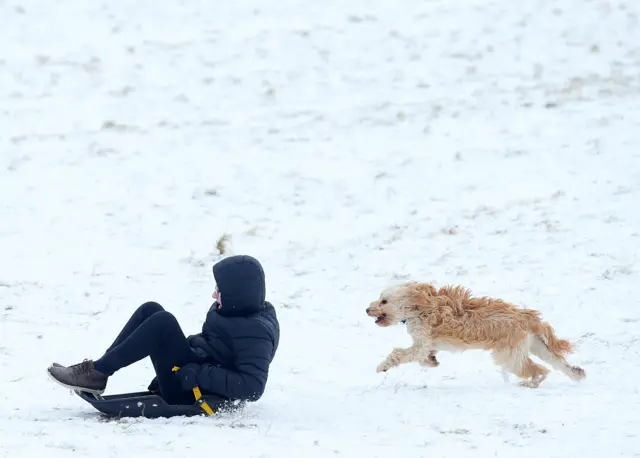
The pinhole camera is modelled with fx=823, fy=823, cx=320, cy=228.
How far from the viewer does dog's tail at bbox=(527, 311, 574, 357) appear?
Answer: 6457 mm

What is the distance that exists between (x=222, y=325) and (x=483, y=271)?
4.97 metres

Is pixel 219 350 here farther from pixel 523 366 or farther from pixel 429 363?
pixel 523 366

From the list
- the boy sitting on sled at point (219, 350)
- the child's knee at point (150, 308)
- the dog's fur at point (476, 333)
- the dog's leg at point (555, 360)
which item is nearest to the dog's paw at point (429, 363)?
the dog's fur at point (476, 333)

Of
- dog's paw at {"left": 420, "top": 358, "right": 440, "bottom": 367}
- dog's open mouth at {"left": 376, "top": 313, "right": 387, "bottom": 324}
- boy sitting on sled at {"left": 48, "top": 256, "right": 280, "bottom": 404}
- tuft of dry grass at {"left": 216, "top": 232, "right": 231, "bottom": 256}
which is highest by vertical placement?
boy sitting on sled at {"left": 48, "top": 256, "right": 280, "bottom": 404}

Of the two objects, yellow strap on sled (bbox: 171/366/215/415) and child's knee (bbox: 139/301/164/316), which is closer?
yellow strap on sled (bbox: 171/366/215/415)

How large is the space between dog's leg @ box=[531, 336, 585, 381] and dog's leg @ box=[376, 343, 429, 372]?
87 cm

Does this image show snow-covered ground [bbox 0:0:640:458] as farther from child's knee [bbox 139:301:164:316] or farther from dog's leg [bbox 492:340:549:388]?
child's knee [bbox 139:301:164:316]

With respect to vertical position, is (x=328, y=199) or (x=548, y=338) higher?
(x=548, y=338)

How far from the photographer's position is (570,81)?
15.8 metres

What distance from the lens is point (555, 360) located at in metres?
6.45

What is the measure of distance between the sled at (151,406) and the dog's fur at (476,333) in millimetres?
1670

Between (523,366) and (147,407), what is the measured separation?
2861mm

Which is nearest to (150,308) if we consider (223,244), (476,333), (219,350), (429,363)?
(219,350)

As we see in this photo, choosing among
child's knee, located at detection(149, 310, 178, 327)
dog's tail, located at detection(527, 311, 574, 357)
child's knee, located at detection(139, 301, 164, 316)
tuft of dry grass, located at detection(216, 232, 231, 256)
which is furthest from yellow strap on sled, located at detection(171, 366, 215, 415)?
tuft of dry grass, located at detection(216, 232, 231, 256)
